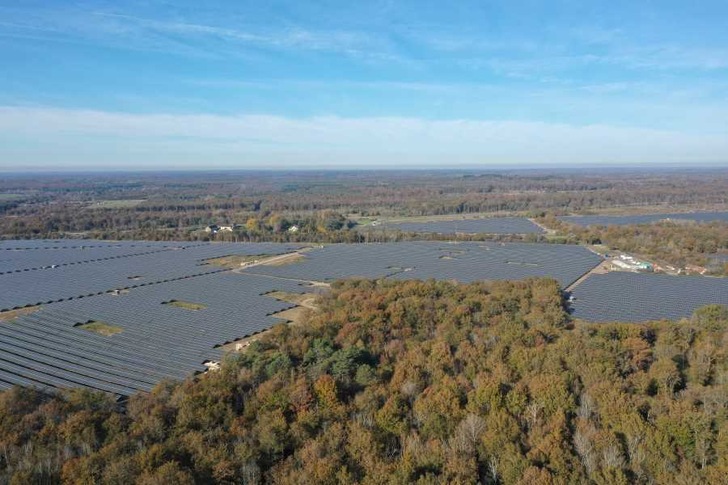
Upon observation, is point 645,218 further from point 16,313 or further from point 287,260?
point 16,313

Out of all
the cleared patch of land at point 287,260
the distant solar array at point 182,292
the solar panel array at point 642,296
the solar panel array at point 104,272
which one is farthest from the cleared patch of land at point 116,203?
the solar panel array at point 642,296

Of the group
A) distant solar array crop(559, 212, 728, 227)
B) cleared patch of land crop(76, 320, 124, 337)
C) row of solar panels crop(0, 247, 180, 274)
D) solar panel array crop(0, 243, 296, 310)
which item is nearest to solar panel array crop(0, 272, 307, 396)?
cleared patch of land crop(76, 320, 124, 337)

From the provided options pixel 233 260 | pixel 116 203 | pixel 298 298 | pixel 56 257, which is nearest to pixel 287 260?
pixel 233 260

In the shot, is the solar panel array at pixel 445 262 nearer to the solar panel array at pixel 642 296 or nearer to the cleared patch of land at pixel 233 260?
the solar panel array at pixel 642 296

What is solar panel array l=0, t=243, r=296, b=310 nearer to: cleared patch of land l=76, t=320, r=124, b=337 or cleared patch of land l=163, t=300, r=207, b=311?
cleared patch of land l=163, t=300, r=207, b=311

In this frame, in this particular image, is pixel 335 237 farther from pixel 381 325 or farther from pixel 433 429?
pixel 433 429

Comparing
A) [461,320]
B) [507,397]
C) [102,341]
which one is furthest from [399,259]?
[507,397]
